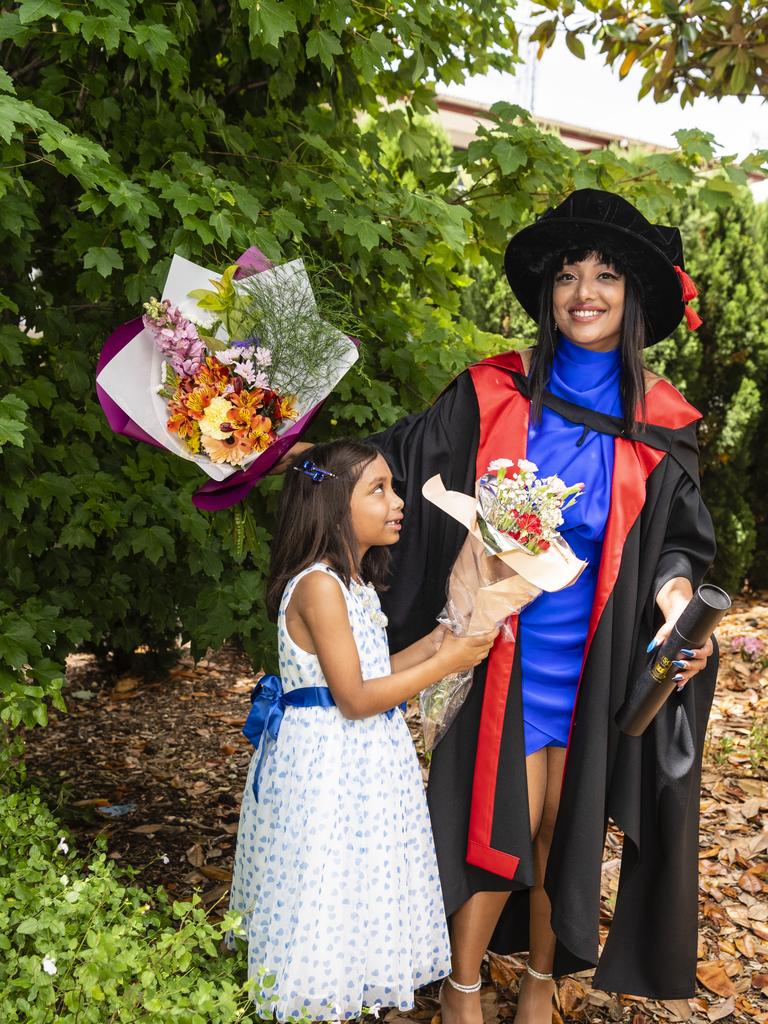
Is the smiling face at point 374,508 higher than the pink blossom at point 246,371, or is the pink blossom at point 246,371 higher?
the pink blossom at point 246,371

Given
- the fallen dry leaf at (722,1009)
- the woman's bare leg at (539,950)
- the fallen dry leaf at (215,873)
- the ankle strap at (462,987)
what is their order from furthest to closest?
the fallen dry leaf at (215,873) < the fallen dry leaf at (722,1009) < the woman's bare leg at (539,950) < the ankle strap at (462,987)

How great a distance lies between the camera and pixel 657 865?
252 cm

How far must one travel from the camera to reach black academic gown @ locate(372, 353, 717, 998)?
2.38 meters

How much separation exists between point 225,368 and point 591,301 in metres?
0.90

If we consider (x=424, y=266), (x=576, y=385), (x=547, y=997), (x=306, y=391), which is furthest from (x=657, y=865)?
(x=424, y=266)

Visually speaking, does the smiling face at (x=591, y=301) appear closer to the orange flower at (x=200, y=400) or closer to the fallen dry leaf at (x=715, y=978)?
the orange flower at (x=200, y=400)

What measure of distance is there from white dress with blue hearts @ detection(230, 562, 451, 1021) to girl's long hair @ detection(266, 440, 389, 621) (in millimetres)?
55

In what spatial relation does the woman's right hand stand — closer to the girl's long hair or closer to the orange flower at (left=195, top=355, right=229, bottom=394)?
the girl's long hair

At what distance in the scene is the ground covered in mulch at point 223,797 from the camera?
2.98 metres

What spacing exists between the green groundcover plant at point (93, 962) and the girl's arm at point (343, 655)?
51 centimetres

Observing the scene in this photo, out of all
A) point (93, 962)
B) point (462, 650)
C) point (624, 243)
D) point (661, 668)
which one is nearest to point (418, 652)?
point (462, 650)

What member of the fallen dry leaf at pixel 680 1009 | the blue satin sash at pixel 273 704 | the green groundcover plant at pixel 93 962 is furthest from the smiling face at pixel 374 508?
the fallen dry leaf at pixel 680 1009

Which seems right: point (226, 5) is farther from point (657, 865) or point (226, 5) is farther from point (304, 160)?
point (657, 865)

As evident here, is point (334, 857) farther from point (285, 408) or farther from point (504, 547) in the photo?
point (285, 408)
